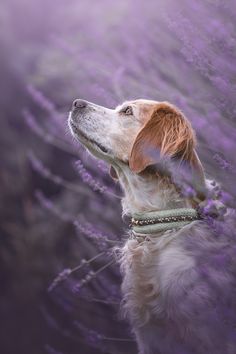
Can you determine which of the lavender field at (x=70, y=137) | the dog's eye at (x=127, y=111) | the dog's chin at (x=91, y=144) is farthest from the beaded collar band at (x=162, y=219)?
the dog's eye at (x=127, y=111)

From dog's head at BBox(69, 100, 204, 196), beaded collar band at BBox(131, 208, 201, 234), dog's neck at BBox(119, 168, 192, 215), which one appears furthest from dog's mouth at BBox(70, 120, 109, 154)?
beaded collar band at BBox(131, 208, 201, 234)


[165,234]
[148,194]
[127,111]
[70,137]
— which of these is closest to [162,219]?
[165,234]

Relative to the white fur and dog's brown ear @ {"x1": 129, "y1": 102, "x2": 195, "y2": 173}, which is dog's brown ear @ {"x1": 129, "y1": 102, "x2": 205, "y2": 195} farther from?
the white fur

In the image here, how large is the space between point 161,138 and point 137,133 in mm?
216

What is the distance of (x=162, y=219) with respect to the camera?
8.43 feet

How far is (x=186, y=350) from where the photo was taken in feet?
7.55

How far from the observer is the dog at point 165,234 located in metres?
2.14

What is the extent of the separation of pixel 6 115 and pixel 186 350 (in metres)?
4.10

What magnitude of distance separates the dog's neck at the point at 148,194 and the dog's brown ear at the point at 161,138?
0.34 ft

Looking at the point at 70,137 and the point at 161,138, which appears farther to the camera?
the point at 70,137

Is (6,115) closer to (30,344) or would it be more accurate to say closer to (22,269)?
(22,269)

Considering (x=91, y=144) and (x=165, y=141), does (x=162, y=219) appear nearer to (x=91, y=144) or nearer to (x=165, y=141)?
Answer: (x=165, y=141)

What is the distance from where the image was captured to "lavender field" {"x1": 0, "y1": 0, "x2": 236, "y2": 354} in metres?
2.40

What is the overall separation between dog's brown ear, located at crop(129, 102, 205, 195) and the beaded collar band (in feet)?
0.46
